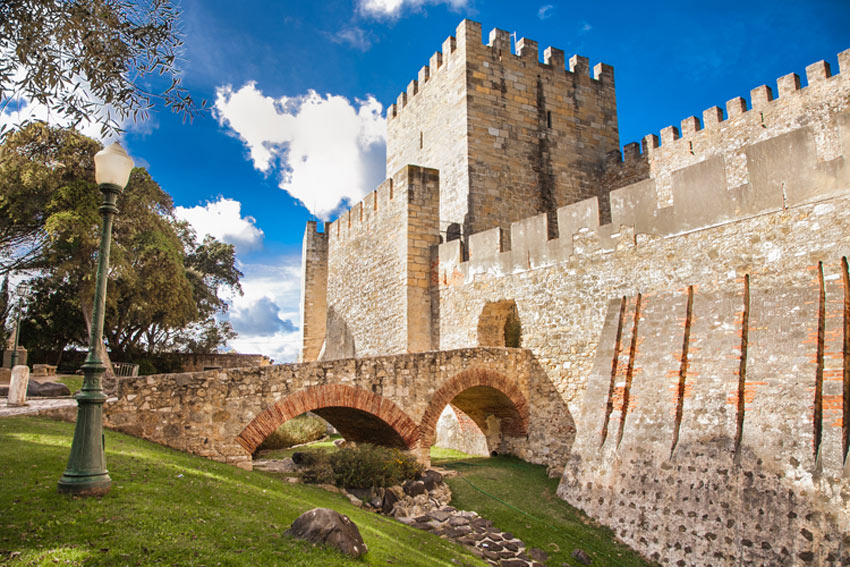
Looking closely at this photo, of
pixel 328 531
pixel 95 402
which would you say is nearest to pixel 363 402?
pixel 328 531

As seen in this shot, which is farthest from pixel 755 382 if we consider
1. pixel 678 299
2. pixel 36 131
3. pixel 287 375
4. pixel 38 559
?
pixel 36 131

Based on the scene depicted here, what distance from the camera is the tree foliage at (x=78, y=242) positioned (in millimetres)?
18078

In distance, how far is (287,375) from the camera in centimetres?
958

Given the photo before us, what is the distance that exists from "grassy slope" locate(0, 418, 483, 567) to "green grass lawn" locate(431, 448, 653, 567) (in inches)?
55.8

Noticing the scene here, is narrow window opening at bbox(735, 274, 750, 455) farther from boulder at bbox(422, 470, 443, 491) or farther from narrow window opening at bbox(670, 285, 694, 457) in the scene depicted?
boulder at bbox(422, 470, 443, 491)

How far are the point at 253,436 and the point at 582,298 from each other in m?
6.77

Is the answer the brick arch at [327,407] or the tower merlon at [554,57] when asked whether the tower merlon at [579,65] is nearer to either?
the tower merlon at [554,57]

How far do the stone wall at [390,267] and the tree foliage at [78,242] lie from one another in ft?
23.1

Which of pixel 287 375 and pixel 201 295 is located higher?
pixel 201 295

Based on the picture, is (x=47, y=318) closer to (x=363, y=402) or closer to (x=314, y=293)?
(x=314, y=293)

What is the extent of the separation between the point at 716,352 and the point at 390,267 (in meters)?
9.72

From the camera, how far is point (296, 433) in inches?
615

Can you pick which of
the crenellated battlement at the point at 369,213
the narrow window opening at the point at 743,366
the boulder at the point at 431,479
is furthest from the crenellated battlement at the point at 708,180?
the boulder at the point at 431,479

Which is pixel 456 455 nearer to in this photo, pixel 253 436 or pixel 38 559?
pixel 253 436
